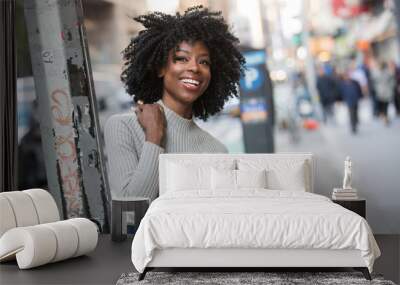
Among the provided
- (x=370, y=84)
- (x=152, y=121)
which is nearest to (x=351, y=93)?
(x=370, y=84)

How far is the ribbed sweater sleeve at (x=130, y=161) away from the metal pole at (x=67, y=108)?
25 cm

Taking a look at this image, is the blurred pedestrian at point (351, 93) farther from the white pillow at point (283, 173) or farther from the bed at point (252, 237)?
the bed at point (252, 237)

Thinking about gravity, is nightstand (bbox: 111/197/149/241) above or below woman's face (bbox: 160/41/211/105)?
below

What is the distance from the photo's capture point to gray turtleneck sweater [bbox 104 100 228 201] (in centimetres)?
674

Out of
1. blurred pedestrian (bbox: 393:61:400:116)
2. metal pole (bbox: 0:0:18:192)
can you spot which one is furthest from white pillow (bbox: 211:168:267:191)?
metal pole (bbox: 0:0:18:192)

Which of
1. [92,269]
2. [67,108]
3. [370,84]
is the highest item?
[370,84]

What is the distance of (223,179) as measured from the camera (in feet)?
20.1

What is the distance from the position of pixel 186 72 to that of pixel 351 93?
5.19 ft

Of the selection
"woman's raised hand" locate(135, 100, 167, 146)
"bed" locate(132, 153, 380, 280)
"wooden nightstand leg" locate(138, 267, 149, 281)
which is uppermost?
"woman's raised hand" locate(135, 100, 167, 146)

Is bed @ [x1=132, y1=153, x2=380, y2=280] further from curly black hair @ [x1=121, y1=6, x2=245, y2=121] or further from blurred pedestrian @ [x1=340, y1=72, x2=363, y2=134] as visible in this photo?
blurred pedestrian @ [x1=340, y1=72, x2=363, y2=134]

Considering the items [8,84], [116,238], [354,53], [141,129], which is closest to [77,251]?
[116,238]

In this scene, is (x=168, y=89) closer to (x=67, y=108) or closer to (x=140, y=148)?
(x=140, y=148)

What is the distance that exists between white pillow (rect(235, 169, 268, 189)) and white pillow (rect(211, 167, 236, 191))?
4cm

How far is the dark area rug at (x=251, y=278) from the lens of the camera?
4.74 meters
